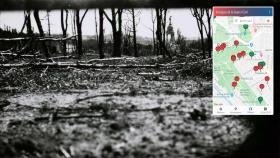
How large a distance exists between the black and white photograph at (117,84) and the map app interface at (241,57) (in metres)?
0.07

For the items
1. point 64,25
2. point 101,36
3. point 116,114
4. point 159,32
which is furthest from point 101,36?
point 116,114

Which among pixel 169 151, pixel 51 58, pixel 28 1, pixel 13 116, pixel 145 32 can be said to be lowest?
pixel 169 151

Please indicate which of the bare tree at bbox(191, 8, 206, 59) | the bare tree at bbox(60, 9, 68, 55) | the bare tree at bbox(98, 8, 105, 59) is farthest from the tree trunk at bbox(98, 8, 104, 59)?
the bare tree at bbox(191, 8, 206, 59)

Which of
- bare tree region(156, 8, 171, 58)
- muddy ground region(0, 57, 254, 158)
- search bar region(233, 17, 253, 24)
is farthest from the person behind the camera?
bare tree region(156, 8, 171, 58)

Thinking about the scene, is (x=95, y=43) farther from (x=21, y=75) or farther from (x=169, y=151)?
(x=169, y=151)

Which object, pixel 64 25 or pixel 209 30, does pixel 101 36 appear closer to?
pixel 64 25

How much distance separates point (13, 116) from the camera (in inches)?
108

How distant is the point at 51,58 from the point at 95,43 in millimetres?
365

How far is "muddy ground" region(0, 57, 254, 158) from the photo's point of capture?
2613 millimetres

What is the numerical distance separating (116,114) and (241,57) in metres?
1.03

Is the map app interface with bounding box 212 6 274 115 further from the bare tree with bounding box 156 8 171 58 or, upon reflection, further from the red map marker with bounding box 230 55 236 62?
the bare tree with bounding box 156 8 171 58

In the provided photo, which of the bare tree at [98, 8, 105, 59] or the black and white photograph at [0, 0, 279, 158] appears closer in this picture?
the black and white photograph at [0, 0, 279, 158]

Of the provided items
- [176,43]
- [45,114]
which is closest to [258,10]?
[176,43]

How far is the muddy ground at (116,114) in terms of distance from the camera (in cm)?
261
